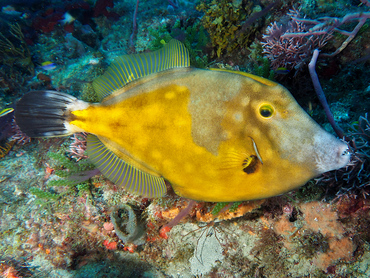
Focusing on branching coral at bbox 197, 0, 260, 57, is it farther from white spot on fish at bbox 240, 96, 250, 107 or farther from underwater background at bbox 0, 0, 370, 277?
white spot on fish at bbox 240, 96, 250, 107

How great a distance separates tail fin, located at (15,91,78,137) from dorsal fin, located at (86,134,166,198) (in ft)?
1.07

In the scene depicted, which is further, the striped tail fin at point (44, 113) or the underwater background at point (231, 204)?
the underwater background at point (231, 204)

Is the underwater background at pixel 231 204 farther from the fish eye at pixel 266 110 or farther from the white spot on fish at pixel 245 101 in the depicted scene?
the white spot on fish at pixel 245 101

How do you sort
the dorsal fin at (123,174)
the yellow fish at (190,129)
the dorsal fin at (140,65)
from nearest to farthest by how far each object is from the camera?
the yellow fish at (190,129) < the dorsal fin at (140,65) < the dorsal fin at (123,174)

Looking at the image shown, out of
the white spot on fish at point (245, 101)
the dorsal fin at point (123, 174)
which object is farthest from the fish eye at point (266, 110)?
the dorsal fin at point (123, 174)

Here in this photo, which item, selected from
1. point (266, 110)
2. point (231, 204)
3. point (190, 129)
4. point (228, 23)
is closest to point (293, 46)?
point (228, 23)

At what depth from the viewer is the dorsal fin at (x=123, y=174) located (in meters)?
1.92

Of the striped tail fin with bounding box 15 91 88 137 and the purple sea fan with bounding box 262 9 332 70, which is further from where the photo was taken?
the purple sea fan with bounding box 262 9 332 70

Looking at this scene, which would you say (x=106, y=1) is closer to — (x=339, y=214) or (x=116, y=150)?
(x=116, y=150)

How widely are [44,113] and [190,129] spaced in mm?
1525

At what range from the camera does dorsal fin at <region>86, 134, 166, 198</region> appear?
6.30ft

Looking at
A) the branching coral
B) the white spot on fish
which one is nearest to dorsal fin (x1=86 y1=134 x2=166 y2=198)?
the white spot on fish

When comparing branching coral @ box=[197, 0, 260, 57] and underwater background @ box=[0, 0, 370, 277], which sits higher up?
branching coral @ box=[197, 0, 260, 57]

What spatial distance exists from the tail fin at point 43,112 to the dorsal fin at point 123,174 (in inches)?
12.9
